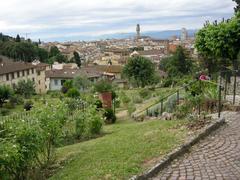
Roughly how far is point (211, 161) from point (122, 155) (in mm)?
1837

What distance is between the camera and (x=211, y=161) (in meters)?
6.91

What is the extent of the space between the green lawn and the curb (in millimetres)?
189

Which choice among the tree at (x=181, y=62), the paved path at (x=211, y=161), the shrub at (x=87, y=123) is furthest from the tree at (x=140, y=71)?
the paved path at (x=211, y=161)

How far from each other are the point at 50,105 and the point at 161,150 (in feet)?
10.2

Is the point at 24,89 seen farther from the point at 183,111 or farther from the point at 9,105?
the point at 183,111

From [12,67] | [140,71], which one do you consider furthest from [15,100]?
[12,67]

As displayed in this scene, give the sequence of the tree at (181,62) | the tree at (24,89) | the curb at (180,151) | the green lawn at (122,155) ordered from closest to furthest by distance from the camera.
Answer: the curb at (180,151) → the green lawn at (122,155) → the tree at (24,89) → the tree at (181,62)

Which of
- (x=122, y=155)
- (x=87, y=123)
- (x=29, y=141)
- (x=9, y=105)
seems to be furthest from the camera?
(x=9, y=105)

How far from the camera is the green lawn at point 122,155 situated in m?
6.71

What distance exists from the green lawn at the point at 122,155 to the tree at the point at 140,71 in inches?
1602

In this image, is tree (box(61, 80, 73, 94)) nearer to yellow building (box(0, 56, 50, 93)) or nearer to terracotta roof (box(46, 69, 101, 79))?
yellow building (box(0, 56, 50, 93))

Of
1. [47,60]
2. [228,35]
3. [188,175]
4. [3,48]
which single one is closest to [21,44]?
[3,48]

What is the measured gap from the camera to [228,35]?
12.9 meters

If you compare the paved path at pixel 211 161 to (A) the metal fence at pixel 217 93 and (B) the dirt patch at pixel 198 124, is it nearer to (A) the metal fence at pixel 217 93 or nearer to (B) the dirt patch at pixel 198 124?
(B) the dirt patch at pixel 198 124
